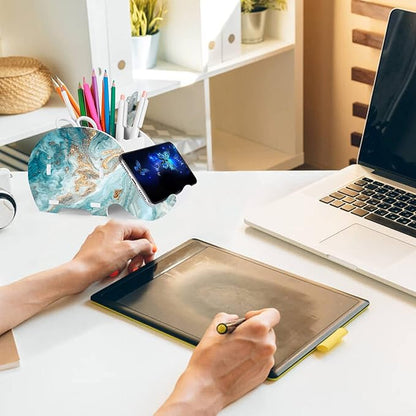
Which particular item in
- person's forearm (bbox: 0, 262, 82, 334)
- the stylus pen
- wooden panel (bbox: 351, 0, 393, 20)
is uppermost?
wooden panel (bbox: 351, 0, 393, 20)

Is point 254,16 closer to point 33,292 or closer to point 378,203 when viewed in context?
point 378,203

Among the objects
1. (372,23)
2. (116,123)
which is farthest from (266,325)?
(372,23)

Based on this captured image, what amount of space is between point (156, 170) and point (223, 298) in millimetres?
355

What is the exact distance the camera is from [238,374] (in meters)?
1.00

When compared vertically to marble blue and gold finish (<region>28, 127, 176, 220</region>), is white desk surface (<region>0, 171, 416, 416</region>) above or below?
below

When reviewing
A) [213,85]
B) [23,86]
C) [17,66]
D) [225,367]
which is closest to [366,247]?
[225,367]

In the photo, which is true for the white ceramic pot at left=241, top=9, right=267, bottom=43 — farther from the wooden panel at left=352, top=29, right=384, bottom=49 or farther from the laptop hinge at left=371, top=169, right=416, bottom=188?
the laptop hinge at left=371, top=169, right=416, bottom=188

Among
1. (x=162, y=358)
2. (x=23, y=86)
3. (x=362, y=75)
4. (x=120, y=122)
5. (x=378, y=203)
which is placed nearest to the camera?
(x=162, y=358)

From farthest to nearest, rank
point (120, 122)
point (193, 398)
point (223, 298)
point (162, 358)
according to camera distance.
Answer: point (120, 122), point (223, 298), point (162, 358), point (193, 398)

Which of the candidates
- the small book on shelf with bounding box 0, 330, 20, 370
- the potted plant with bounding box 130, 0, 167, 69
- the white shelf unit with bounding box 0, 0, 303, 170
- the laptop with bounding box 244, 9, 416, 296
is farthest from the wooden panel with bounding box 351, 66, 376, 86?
the small book on shelf with bounding box 0, 330, 20, 370

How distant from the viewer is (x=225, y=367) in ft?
3.29

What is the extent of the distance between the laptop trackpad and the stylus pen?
0.89ft

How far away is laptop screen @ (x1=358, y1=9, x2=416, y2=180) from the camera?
1.41 metres

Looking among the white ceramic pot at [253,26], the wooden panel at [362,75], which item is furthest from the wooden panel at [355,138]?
the white ceramic pot at [253,26]
